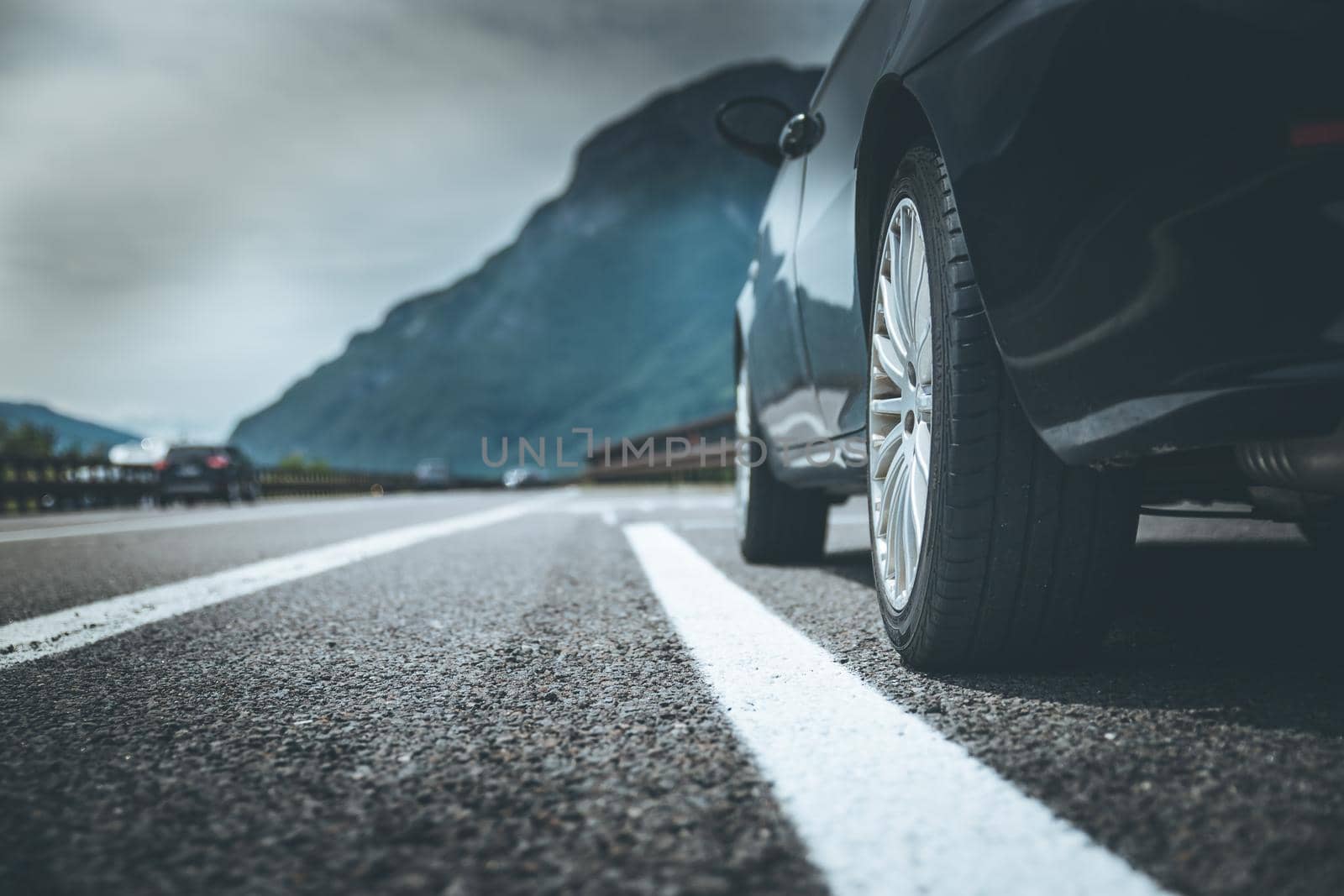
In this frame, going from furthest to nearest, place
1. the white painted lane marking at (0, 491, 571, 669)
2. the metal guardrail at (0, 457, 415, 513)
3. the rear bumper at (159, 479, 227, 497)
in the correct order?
the rear bumper at (159, 479, 227, 497) → the metal guardrail at (0, 457, 415, 513) → the white painted lane marking at (0, 491, 571, 669)

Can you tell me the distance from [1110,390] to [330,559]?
150 inches

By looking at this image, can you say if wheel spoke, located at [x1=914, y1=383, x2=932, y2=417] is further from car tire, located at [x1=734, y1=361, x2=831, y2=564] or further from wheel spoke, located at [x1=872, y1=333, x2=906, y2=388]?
car tire, located at [x1=734, y1=361, x2=831, y2=564]

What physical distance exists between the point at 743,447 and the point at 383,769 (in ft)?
10.1

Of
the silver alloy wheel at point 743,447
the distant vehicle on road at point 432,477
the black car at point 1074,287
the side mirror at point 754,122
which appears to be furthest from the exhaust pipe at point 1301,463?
the distant vehicle on road at point 432,477

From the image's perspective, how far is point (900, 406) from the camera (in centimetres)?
197

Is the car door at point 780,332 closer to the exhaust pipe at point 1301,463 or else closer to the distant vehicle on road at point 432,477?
the exhaust pipe at point 1301,463

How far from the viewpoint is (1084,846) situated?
96cm

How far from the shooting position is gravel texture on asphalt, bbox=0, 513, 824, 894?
95cm

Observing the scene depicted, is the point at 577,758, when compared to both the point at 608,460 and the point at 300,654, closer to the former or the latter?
the point at 300,654

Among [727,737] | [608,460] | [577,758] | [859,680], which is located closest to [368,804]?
[577,758]

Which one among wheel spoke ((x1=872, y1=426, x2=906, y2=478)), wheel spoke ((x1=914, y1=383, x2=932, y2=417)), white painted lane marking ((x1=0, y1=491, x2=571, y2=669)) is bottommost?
white painted lane marking ((x1=0, y1=491, x2=571, y2=669))

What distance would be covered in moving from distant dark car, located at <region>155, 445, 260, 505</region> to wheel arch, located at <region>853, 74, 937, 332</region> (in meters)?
17.5

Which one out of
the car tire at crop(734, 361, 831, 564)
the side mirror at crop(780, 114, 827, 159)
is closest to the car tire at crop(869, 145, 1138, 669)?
the side mirror at crop(780, 114, 827, 159)

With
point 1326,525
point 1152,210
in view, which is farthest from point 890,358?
point 1326,525
